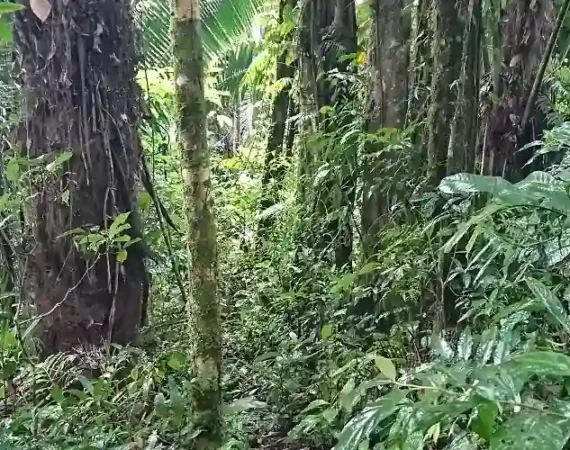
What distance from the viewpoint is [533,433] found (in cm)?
82

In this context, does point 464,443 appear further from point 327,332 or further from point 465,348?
point 327,332

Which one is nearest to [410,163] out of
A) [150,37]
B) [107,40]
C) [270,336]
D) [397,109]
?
[397,109]

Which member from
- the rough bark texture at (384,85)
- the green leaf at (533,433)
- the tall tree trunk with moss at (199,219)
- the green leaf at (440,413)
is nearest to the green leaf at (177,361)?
the tall tree trunk with moss at (199,219)

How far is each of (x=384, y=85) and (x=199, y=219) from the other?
5.39 feet

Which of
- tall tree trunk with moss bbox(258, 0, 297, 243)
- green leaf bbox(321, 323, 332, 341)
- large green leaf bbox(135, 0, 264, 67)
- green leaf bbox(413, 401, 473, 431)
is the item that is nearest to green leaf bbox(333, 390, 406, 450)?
green leaf bbox(413, 401, 473, 431)

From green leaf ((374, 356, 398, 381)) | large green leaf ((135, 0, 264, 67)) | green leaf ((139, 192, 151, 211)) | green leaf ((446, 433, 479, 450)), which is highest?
large green leaf ((135, 0, 264, 67))

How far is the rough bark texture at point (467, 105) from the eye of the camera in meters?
2.47

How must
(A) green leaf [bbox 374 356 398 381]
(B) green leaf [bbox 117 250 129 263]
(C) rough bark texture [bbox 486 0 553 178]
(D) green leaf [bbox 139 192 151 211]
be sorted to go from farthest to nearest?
(D) green leaf [bbox 139 192 151 211]
(B) green leaf [bbox 117 250 129 263]
(C) rough bark texture [bbox 486 0 553 178]
(A) green leaf [bbox 374 356 398 381]

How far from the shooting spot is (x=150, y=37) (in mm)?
6793

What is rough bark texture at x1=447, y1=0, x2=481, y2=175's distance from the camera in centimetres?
247

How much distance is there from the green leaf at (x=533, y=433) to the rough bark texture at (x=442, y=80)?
1880 millimetres

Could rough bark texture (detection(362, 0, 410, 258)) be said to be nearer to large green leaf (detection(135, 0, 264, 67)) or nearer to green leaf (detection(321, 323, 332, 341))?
green leaf (detection(321, 323, 332, 341))

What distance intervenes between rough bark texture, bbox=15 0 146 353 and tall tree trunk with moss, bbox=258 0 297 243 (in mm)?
2114

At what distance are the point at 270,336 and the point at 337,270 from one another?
21.7 inches
